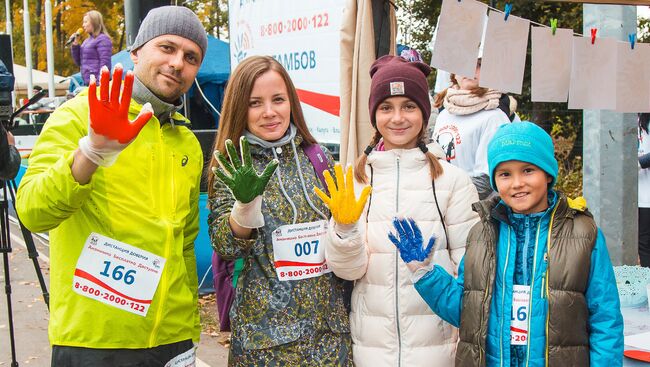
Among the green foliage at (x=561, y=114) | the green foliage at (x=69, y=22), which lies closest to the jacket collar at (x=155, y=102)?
the green foliage at (x=561, y=114)

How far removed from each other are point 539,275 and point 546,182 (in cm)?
33

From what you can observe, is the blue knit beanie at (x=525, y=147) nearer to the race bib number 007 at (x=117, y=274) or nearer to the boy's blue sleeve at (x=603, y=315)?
the boy's blue sleeve at (x=603, y=315)

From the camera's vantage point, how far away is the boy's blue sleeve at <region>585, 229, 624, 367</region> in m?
2.18

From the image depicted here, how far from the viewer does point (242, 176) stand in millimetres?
2230

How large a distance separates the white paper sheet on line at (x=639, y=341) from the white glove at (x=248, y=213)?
4.61 feet

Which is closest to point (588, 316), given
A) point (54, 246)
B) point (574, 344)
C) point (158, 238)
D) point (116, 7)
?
point (574, 344)

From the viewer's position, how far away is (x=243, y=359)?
2.46 meters

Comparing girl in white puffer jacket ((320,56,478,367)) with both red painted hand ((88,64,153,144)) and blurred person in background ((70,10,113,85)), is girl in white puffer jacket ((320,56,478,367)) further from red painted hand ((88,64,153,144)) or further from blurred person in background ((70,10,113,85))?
blurred person in background ((70,10,113,85))

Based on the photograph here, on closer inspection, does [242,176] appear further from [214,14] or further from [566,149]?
[214,14]

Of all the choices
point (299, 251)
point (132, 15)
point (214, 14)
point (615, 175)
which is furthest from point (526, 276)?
point (214, 14)

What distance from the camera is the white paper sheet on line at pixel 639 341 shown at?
2516 mm

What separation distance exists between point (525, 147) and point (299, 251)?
0.85 metres

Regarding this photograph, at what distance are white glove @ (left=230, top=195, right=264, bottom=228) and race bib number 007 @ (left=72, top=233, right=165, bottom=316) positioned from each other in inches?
11.1

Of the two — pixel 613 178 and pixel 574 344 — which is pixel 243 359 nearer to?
pixel 574 344
